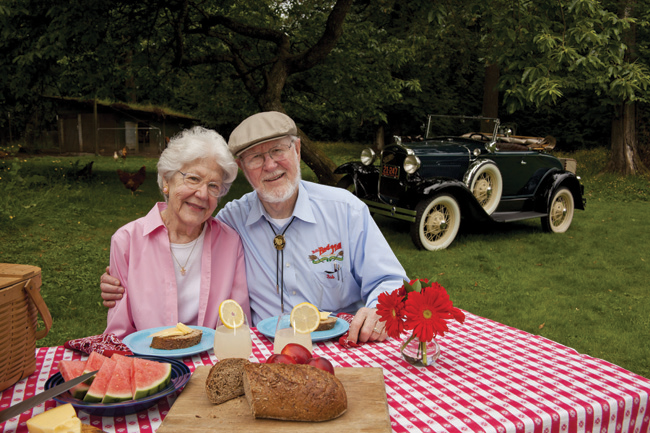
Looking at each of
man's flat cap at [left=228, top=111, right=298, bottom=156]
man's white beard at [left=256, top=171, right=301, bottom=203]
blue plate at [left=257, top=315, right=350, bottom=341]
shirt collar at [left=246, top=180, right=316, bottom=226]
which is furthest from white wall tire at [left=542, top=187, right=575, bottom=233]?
blue plate at [left=257, top=315, right=350, bottom=341]

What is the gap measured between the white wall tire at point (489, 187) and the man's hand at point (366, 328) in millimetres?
6339

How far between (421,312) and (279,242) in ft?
3.29

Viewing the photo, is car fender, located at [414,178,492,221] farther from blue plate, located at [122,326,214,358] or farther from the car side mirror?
blue plate, located at [122,326,214,358]

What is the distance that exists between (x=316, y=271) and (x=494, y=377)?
3.47 feet

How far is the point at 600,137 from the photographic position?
21781 mm

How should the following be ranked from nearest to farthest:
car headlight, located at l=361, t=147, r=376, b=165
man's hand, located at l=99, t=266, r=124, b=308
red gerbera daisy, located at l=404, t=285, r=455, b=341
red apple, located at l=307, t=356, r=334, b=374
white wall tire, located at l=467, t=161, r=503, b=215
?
1. red apple, located at l=307, t=356, r=334, b=374
2. red gerbera daisy, located at l=404, t=285, r=455, b=341
3. man's hand, located at l=99, t=266, r=124, b=308
4. white wall tire, located at l=467, t=161, r=503, b=215
5. car headlight, located at l=361, t=147, r=376, b=165

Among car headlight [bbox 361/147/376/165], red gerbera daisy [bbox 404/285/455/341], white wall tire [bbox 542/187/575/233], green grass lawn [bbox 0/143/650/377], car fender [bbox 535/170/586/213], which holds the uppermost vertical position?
car headlight [bbox 361/147/376/165]

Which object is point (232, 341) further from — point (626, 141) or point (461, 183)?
point (626, 141)

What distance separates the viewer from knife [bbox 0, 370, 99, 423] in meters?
1.25

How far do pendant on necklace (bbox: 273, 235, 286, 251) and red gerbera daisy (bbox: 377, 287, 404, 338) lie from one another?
2.82 ft

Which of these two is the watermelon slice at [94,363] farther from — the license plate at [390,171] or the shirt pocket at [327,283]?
the license plate at [390,171]

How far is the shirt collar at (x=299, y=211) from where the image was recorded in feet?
8.20

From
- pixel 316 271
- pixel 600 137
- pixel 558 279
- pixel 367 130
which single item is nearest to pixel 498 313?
pixel 558 279

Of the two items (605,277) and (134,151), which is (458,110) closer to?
(134,151)
